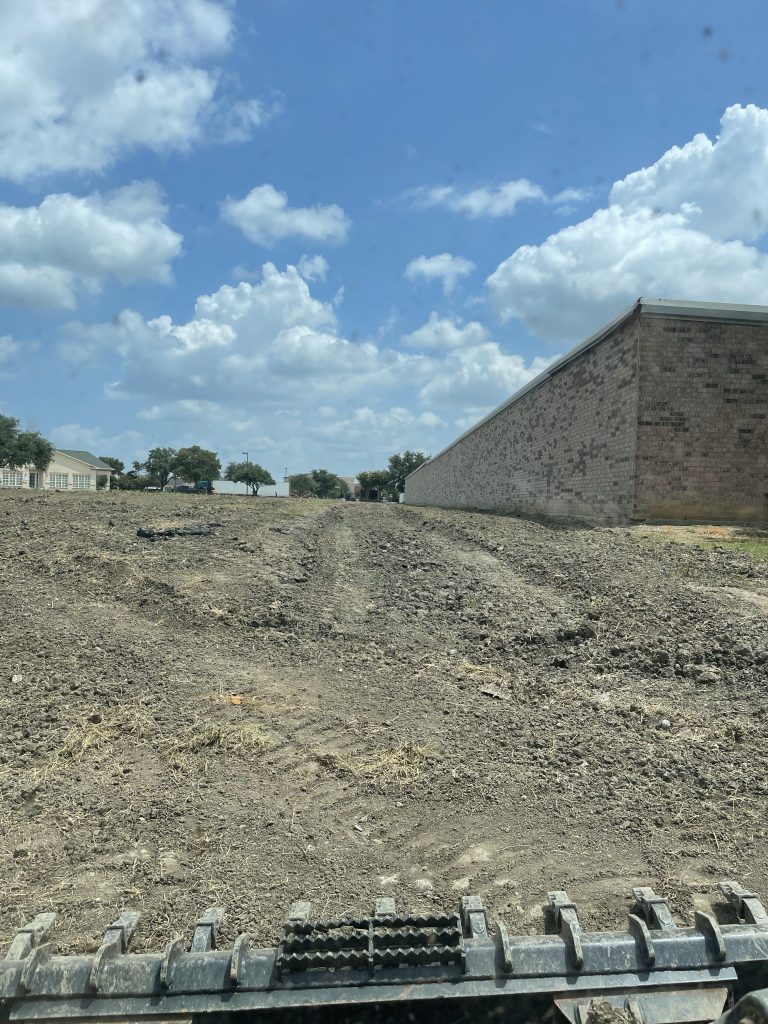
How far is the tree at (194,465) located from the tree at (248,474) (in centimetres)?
678

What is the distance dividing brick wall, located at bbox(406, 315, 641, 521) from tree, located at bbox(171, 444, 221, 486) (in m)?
67.5

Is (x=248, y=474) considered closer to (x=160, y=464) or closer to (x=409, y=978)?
(x=160, y=464)

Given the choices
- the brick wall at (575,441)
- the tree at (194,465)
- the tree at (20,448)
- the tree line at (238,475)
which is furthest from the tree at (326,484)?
the brick wall at (575,441)

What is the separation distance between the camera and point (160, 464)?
90.6 m

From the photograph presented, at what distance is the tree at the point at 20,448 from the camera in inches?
2065

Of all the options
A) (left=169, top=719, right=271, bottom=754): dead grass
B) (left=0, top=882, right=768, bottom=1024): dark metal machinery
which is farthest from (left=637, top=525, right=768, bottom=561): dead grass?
(left=0, top=882, right=768, bottom=1024): dark metal machinery

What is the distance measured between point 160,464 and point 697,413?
86382mm

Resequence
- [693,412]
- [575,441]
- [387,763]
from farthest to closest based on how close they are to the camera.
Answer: [575,441] → [693,412] → [387,763]

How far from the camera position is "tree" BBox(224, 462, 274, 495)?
97.9 m

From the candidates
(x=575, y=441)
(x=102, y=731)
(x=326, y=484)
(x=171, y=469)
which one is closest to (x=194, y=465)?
(x=171, y=469)

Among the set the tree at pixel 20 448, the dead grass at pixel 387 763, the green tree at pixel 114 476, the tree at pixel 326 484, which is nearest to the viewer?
the dead grass at pixel 387 763

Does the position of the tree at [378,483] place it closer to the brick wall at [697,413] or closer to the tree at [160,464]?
the tree at [160,464]

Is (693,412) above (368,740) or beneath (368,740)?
above

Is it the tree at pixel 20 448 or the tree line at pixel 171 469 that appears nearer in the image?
the tree at pixel 20 448
